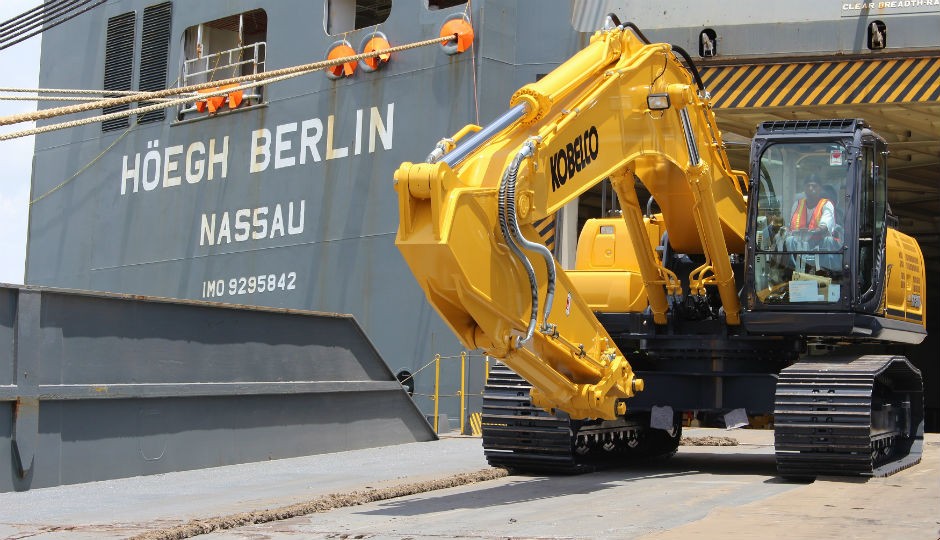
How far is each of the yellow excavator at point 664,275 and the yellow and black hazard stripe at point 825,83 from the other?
485 cm

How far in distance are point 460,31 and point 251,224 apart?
518 centimetres

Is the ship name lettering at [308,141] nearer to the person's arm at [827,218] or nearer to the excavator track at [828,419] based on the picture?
the person's arm at [827,218]

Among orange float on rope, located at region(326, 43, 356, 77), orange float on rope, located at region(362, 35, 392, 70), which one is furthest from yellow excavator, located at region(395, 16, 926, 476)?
orange float on rope, located at region(326, 43, 356, 77)

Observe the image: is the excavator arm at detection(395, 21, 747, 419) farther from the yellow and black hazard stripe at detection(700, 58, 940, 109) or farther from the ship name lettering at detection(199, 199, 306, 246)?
the ship name lettering at detection(199, 199, 306, 246)

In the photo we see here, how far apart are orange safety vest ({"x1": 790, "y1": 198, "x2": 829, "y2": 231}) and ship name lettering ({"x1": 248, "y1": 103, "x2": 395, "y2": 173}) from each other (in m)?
8.90

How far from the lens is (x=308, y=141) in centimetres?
2020

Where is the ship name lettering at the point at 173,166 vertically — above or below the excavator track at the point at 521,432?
above

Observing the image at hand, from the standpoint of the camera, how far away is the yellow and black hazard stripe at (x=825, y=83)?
16.4 metres

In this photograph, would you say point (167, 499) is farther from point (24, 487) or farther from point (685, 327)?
point (685, 327)

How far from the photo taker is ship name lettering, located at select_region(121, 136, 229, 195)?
70.8ft

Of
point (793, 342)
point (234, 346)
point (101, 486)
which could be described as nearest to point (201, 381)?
point (234, 346)

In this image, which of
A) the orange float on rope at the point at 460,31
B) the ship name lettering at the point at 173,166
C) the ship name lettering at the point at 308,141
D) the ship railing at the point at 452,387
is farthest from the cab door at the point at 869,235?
the ship name lettering at the point at 173,166

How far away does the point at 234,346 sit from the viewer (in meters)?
12.0

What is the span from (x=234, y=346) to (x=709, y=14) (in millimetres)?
8439
